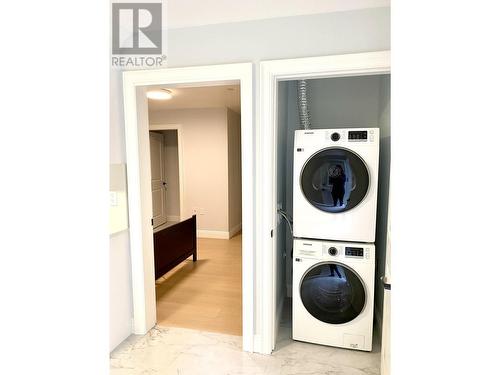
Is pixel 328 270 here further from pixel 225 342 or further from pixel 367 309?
pixel 225 342

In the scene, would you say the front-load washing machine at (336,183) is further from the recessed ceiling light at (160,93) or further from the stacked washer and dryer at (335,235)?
the recessed ceiling light at (160,93)

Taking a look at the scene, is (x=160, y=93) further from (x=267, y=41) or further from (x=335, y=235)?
(x=335, y=235)

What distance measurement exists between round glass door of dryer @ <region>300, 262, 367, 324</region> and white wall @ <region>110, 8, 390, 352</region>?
487 mm

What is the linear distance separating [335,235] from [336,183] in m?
0.41

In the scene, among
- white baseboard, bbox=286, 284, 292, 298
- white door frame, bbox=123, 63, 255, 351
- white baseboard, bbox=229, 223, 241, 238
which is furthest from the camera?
white baseboard, bbox=229, 223, 241, 238

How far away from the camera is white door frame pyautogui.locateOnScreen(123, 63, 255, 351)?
2012 mm

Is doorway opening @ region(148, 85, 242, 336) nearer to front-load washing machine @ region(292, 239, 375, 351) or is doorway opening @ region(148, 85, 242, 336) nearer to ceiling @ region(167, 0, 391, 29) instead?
front-load washing machine @ region(292, 239, 375, 351)

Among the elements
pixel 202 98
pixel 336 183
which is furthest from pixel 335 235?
pixel 202 98

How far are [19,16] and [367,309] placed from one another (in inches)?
97.6

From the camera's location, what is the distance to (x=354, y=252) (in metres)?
2.20

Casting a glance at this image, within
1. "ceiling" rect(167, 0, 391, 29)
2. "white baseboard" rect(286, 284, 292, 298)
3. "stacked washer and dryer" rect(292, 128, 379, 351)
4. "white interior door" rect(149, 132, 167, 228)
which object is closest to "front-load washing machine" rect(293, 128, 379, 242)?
"stacked washer and dryer" rect(292, 128, 379, 351)

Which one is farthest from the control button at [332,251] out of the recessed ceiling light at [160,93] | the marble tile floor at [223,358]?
→ the recessed ceiling light at [160,93]

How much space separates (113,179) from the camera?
2.17 metres
